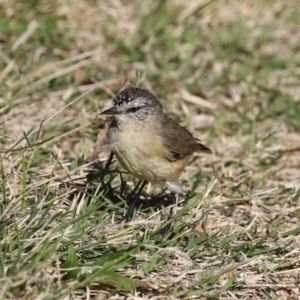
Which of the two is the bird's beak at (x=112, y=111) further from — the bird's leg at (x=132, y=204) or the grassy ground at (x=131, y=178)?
the bird's leg at (x=132, y=204)

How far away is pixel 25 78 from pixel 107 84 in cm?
89

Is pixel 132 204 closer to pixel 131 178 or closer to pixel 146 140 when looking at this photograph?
pixel 146 140

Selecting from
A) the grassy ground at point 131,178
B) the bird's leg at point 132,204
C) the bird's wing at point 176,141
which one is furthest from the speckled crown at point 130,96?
the bird's leg at point 132,204

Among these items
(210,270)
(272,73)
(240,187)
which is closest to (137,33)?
(272,73)

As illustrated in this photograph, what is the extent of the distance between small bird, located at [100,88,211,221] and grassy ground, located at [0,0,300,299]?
0.30 m

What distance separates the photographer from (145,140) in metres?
6.07

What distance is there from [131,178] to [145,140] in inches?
30.7

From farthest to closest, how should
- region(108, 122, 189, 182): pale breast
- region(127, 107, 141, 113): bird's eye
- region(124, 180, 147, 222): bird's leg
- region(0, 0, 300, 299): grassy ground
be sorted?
1. region(127, 107, 141, 113): bird's eye
2. region(108, 122, 189, 182): pale breast
3. region(124, 180, 147, 222): bird's leg
4. region(0, 0, 300, 299): grassy ground

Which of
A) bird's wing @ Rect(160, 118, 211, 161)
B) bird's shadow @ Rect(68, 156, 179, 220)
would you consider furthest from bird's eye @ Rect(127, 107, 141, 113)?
bird's shadow @ Rect(68, 156, 179, 220)

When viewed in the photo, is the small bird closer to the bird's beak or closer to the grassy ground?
the bird's beak

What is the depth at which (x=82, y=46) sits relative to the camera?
8812 mm

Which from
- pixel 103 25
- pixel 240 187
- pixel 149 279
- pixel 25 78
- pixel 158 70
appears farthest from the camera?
pixel 103 25

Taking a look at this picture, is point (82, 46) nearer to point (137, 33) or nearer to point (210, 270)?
point (137, 33)

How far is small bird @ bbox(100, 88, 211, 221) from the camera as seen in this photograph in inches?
233
